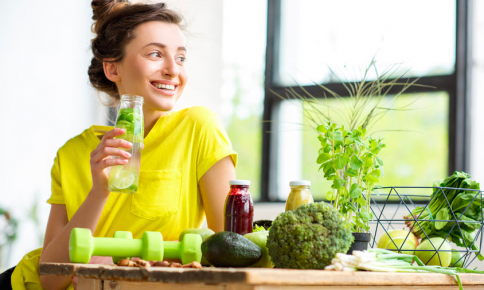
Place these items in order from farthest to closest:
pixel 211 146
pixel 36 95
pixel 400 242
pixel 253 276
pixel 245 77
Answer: pixel 245 77
pixel 36 95
pixel 211 146
pixel 400 242
pixel 253 276

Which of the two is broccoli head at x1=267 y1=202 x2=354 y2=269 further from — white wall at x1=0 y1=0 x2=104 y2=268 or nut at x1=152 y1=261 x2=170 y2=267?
white wall at x1=0 y1=0 x2=104 y2=268

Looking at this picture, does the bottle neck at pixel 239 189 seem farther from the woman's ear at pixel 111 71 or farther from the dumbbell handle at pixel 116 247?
the woman's ear at pixel 111 71

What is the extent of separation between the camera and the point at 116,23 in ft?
5.42

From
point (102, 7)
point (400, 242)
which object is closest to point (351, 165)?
→ point (400, 242)

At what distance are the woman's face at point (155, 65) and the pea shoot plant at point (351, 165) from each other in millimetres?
542

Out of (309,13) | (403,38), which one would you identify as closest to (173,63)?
(403,38)

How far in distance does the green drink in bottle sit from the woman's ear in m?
0.59

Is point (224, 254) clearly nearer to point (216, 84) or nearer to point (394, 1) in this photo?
point (216, 84)

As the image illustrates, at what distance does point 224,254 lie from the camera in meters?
0.85

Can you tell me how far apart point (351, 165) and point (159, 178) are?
618 mm

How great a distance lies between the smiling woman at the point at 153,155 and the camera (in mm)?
1502

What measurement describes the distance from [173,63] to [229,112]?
2.65m

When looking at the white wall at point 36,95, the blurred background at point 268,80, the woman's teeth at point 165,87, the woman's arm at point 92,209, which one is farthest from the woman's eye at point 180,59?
the white wall at point 36,95

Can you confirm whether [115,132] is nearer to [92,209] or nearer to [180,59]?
[92,209]
